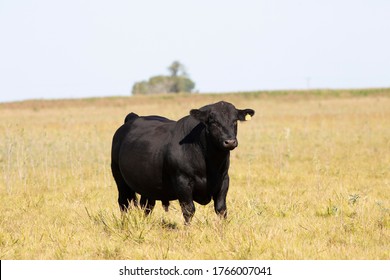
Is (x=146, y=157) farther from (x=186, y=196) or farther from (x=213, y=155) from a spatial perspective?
(x=213, y=155)

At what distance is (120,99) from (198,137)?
50.7m

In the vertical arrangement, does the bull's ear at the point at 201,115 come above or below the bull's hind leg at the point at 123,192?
above

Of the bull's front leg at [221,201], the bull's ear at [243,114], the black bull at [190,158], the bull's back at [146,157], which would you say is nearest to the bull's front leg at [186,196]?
the black bull at [190,158]

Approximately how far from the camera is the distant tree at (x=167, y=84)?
122300 millimetres

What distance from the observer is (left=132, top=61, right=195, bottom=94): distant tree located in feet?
401

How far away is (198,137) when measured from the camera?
7.84 m

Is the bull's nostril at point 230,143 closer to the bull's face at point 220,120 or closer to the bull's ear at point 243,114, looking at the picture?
the bull's face at point 220,120

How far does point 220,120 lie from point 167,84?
117695mm

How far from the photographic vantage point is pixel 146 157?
8422 millimetres

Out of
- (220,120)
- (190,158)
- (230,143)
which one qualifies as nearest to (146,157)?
(190,158)

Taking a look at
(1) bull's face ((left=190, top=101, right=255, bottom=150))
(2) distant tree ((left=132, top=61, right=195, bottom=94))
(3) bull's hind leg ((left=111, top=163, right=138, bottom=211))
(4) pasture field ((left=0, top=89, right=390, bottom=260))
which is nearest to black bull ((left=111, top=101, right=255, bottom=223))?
(1) bull's face ((left=190, top=101, right=255, bottom=150))
